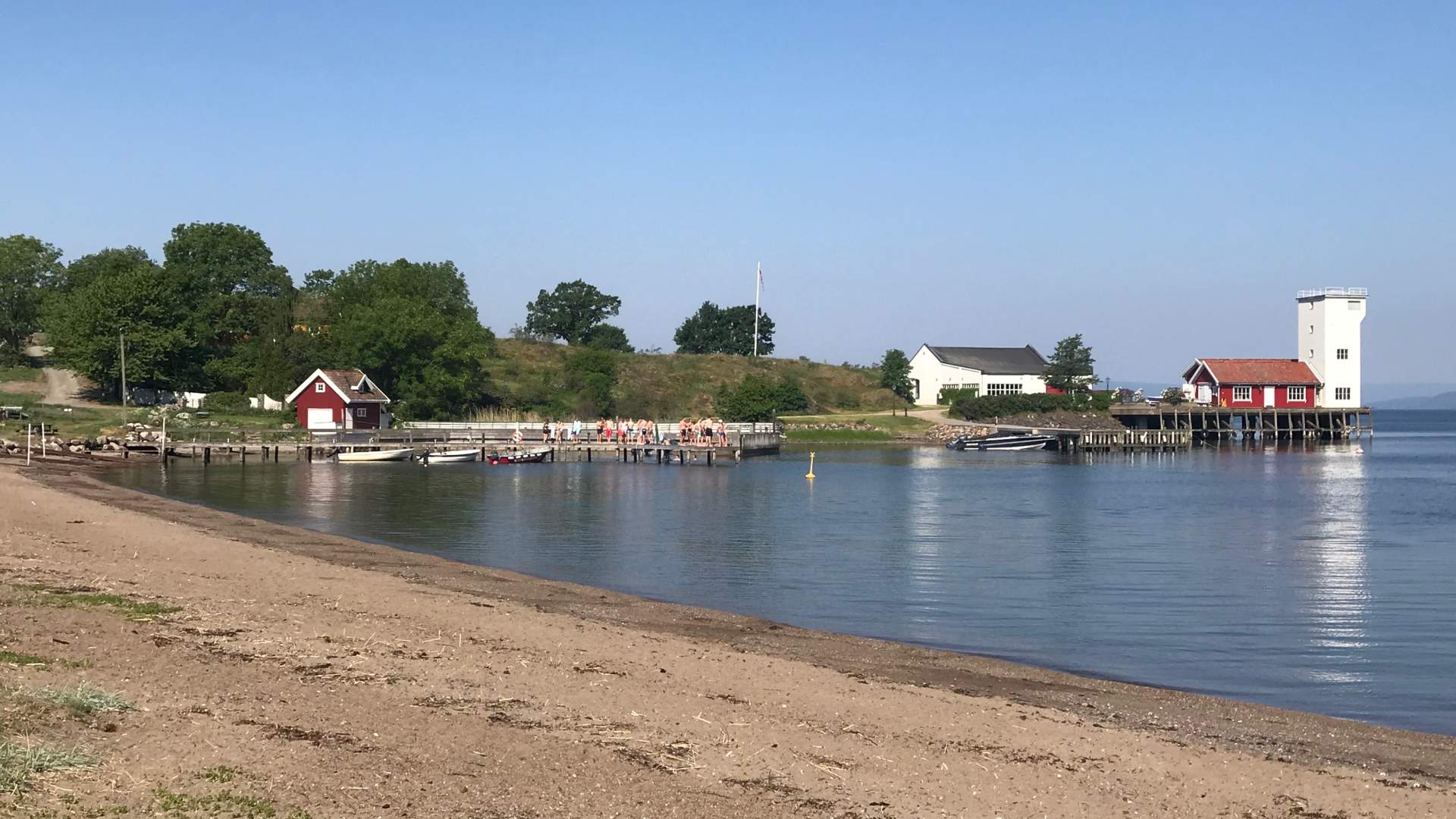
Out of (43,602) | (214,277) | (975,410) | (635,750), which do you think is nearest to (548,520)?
(43,602)

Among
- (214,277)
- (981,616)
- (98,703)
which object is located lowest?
(981,616)

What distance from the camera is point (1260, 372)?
104125 millimetres

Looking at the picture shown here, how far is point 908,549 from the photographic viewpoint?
34.5 meters

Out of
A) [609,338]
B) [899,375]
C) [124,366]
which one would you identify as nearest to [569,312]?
[609,338]

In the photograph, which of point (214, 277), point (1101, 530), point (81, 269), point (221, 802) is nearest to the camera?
Answer: point (221, 802)

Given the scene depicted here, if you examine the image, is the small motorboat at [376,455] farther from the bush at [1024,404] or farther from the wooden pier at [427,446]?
the bush at [1024,404]

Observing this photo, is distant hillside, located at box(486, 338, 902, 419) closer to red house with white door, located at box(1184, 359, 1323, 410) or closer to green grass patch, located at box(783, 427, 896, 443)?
green grass patch, located at box(783, 427, 896, 443)

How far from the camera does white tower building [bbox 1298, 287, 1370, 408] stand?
100500 millimetres

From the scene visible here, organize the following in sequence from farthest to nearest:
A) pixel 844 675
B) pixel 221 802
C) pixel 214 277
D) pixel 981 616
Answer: pixel 214 277 → pixel 981 616 → pixel 844 675 → pixel 221 802

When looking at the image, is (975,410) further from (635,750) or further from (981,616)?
(635,750)

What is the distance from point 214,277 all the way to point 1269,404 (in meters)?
83.3

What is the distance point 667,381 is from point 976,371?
2793 cm

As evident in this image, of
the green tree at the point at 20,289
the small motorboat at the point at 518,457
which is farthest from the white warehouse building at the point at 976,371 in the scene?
the green tree at the point at 20,289

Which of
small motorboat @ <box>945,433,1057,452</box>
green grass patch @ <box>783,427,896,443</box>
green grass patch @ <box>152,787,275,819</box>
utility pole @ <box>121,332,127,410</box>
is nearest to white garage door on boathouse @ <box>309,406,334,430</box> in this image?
utility pole @ <box>121,332,127,410</box>
